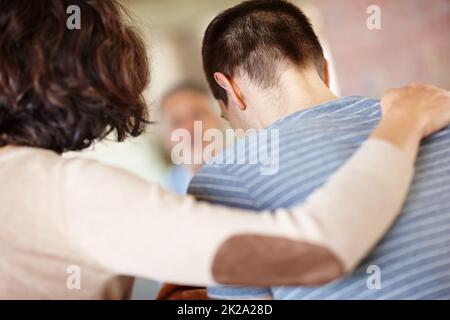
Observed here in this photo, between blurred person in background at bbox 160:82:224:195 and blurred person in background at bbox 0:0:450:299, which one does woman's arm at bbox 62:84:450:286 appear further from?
blurred person in background at bbox 160:82:224:195

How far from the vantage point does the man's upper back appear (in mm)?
845

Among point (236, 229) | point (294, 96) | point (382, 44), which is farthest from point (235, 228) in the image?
point (382, 44)

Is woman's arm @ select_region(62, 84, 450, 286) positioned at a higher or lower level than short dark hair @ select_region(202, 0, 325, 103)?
lower

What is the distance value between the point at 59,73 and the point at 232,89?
1.39 feet

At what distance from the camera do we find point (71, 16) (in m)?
0.88

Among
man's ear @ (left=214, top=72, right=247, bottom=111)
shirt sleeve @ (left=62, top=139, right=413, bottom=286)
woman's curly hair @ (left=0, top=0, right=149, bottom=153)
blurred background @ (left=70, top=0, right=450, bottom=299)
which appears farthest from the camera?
blurred background @ (left=70, top=0, right=450, bottom=299)

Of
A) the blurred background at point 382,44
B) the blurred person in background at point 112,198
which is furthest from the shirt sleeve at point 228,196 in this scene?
the blurred background at point 382,44

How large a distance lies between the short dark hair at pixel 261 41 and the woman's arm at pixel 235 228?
43cm

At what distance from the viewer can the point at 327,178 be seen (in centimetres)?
86

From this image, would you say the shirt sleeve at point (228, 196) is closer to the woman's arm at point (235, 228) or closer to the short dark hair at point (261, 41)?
the woman's arm at point (235, 228)

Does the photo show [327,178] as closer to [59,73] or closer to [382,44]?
[59,73]

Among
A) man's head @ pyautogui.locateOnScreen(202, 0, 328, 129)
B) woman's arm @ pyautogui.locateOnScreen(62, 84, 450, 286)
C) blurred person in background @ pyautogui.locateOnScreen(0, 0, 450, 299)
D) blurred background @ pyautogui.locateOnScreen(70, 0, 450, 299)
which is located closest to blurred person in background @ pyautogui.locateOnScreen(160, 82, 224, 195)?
blurred background @ pyautogui.locateOnScreen(70, 0, 450, 299)

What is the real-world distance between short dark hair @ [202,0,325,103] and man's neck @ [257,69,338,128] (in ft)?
0.08
